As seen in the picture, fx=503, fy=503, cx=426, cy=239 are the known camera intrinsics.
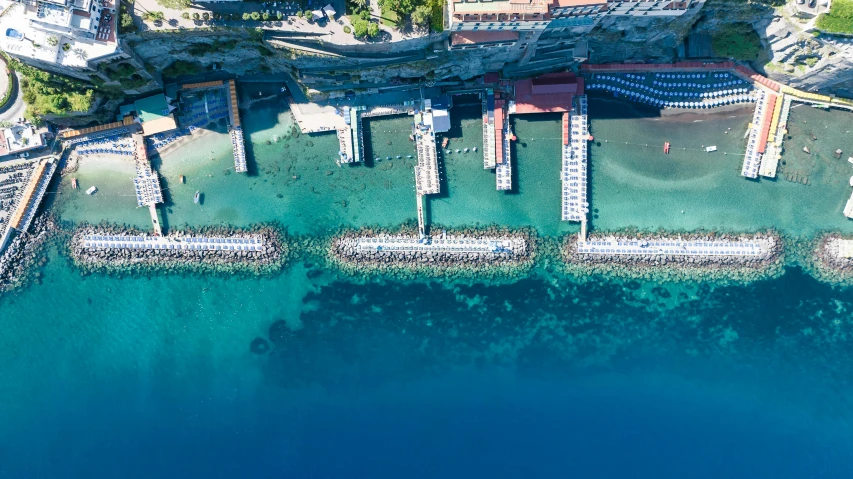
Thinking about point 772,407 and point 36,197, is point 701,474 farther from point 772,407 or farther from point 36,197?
point 36,197

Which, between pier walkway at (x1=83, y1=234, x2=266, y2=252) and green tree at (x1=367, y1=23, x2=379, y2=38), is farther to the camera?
pier walkway at (x1=83, y1=234, x2=266, y2=252)

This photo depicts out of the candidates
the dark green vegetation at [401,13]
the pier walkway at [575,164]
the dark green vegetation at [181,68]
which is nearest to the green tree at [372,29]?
the dark green vegetation at [401,13]

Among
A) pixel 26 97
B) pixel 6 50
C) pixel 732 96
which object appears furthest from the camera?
pixel 732 96

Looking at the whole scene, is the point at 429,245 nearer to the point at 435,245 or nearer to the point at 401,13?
the point at 435,245

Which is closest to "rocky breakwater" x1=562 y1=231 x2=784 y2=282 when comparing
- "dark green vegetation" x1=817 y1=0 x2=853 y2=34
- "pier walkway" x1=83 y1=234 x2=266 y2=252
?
"dark green vegetation" x1=817 y1=0 x2=853 y2=34

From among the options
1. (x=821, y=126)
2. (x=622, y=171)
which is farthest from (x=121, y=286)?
(x=821, y=126)

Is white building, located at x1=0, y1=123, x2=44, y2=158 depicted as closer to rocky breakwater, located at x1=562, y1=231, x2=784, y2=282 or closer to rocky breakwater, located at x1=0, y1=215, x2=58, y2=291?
rocky breakwater, located at x1=0, y1=215, x2=58, y2=291

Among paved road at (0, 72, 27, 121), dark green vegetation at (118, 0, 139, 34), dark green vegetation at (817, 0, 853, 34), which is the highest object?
dark green vegetation at (118, 0, 139, 34)
